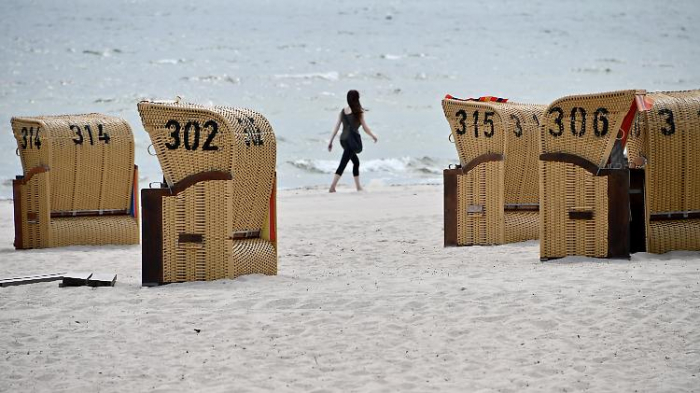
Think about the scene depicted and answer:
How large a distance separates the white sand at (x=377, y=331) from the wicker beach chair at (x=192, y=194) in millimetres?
160

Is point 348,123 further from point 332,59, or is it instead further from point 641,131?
point 332,59

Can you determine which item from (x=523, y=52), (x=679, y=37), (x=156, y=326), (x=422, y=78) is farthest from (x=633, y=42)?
(x=156, y=326)

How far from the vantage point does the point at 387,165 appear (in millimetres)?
25875

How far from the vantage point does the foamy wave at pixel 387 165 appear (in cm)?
2500

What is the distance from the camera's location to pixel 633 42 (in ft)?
206

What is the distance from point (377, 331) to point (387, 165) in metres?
20.3

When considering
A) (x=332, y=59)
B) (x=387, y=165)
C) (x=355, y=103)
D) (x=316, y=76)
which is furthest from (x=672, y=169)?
(x=332, y=59)

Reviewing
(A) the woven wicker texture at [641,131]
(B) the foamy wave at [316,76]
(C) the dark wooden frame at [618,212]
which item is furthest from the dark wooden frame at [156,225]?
(B) the foamy wave at [316,76]

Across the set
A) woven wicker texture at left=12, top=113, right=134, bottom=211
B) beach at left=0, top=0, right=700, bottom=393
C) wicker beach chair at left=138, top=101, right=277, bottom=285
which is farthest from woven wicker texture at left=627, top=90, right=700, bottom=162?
woven wicker texture at left=12, top=113, right=134, bottom=211

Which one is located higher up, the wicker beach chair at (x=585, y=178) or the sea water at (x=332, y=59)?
the sea water at (x=332, y=59)

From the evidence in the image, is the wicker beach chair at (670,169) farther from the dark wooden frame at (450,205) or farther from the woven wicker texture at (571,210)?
the dark wooden frame at (450,205)

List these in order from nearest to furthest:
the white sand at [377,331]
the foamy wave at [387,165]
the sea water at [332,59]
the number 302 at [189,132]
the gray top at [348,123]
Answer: the white sand at [377,331] → the number 302 at [189,132] → the gray top at [348,123] → the foamy wave at [387,165] → the sea water at [332,59]

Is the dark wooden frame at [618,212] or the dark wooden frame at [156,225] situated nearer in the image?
the dark wooden frame at [156,225]

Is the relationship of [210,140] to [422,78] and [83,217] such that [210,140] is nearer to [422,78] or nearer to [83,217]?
[83,217]
